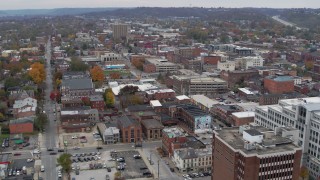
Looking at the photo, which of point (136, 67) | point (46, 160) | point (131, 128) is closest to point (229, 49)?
point (136, 67)

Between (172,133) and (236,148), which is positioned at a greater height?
(236,148)

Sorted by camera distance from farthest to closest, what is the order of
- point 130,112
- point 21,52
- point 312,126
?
1. point 21,52
2. point 130,112
3. point 312,126

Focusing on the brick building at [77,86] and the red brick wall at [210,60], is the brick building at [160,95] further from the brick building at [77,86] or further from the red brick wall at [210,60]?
the red brick wall at [210,60]

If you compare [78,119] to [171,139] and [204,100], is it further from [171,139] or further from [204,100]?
[204,100]

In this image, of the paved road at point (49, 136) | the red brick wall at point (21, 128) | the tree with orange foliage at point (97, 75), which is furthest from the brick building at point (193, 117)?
the tree with orange foliage at point (97, 75)

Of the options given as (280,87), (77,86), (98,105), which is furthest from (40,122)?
(280,87)

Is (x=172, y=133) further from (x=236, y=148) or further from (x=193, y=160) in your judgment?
(x=236, y=148)

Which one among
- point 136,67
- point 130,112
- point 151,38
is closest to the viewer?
point 130,112

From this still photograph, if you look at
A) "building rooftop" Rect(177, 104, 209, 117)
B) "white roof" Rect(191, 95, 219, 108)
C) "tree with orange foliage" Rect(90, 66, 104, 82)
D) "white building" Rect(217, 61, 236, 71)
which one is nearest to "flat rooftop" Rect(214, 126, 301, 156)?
"building rooftop" Rect(177, 104, 209, 117)
